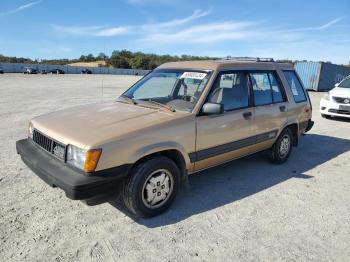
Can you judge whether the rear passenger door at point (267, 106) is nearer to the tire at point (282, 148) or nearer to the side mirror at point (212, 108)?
the tire at point (282, 148)

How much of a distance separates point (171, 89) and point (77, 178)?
2.28 metres

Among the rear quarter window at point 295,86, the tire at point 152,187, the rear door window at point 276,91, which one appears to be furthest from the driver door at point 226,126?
the rear quarter window at point 295,86

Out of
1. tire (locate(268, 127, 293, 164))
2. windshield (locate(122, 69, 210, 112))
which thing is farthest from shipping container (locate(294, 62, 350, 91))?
windshield (locate(122, 69, 210, 112))

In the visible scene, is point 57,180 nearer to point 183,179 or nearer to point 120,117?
point 120,117

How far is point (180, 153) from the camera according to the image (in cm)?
377

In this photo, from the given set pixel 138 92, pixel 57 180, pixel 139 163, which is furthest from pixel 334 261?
pixel 138 92

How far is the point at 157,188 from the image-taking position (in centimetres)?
362

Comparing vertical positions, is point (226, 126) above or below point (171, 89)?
below

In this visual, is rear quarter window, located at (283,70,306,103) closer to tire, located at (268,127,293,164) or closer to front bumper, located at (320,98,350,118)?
tire, located at (268,127,293,164)

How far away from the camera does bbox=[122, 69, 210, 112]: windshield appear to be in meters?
4.11

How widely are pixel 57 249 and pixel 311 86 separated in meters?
25.3

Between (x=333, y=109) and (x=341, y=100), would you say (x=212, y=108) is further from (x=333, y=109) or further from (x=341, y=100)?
(x=341, y=100)

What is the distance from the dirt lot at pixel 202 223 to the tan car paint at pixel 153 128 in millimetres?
594

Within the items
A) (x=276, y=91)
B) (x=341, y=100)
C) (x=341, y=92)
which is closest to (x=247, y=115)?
(x=276, y=91)
